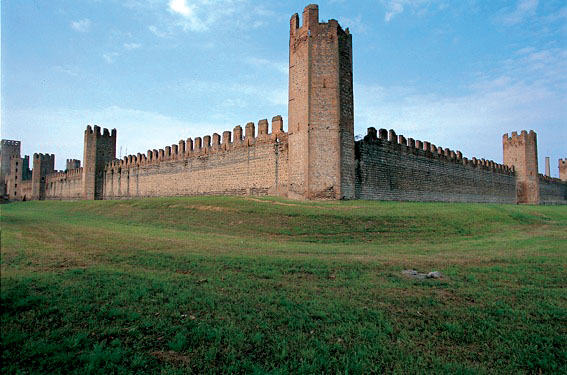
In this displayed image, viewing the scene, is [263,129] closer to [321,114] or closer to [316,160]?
[321,114]

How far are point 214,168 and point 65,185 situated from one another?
41425mm

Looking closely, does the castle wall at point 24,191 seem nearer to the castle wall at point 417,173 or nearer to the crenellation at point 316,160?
the crenellation at point 316,160

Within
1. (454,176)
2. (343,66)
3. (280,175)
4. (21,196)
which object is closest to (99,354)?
(280,175)

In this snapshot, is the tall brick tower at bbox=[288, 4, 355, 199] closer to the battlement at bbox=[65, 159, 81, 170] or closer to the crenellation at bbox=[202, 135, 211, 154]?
the crenellation at bbox=[202, 135, 211, 154]

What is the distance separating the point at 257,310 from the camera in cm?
459

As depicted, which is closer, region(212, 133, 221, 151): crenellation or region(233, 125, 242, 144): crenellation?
region(233, 125, 242, 144): crenellation

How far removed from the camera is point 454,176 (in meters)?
36.2

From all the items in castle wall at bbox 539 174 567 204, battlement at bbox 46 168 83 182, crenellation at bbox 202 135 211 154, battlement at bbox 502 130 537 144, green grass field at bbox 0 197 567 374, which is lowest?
green grass field at bbox 0 197 567 374

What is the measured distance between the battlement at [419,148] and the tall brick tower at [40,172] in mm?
67062

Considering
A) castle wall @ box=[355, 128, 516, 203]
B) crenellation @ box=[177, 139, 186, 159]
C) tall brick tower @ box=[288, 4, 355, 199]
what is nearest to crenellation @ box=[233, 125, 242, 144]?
tall brick tower @ box=[288, 4, 355, 199]

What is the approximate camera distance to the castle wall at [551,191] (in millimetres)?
54256

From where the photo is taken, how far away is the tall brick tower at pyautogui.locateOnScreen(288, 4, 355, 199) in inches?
879

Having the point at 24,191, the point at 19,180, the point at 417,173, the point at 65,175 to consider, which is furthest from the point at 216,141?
the point at 19,180

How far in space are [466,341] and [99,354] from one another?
3.81 m
